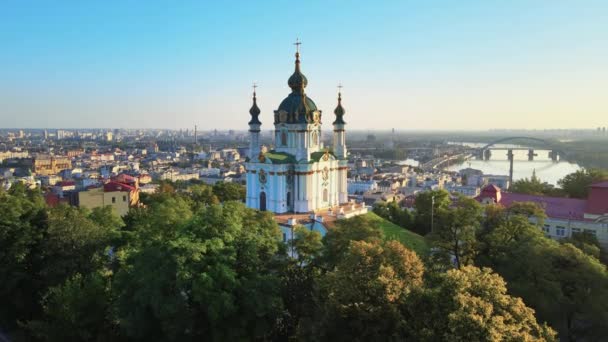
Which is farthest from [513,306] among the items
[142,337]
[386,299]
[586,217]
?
[586,217]

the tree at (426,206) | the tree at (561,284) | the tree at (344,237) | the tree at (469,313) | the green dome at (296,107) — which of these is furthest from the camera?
the green dome at (296,107)

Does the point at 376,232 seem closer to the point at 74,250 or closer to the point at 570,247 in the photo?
the point at 570,247

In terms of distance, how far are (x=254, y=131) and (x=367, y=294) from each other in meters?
22.9

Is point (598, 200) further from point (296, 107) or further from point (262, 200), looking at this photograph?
point (262, 200)

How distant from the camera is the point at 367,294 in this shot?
13.7m

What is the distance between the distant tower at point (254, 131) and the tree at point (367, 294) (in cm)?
2029

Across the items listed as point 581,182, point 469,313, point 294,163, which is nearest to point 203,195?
point 294,163

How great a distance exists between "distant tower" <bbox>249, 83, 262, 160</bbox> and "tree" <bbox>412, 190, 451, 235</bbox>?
1197cm

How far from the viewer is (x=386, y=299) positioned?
43.7 feet

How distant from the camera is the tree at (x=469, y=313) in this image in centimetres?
1138

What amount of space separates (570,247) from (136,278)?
15940 mm

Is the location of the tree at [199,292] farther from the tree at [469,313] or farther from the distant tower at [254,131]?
the distant tower at [254,131]

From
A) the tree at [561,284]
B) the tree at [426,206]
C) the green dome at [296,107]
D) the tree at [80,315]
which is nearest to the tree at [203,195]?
the green dome at [296,107]

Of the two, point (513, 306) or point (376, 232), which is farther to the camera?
point (376, 232)
